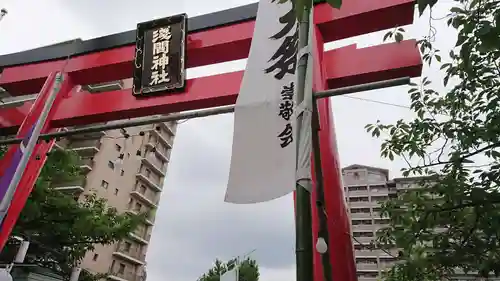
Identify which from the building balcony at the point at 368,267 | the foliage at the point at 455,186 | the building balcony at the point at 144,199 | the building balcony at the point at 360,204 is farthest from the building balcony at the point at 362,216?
the foliage at the point at 455,186

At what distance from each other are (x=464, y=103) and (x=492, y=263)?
6.74 ft

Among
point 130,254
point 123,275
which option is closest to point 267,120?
point 123,275

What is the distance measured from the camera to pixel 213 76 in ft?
18.9

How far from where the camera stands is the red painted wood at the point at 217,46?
4.94 meters

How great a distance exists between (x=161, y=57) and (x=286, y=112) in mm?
3341

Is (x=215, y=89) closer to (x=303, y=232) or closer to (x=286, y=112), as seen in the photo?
(x=286, y=112)

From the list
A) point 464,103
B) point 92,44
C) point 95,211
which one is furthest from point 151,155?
point 464,103

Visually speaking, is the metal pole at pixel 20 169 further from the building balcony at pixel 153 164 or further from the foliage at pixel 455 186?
the building balcony at pixel 153 164

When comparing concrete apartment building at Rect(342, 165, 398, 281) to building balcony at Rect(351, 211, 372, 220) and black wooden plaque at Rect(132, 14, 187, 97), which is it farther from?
black wooden plaque at Rect(132, 14, 187, 97)

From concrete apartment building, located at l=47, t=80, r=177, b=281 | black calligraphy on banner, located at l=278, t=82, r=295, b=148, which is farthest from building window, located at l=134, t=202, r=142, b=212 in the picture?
black calligraphy on banner, located at l=278, t=82, r=295, b=148

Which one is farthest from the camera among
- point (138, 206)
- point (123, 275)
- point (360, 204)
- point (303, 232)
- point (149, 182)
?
point (360, 204)

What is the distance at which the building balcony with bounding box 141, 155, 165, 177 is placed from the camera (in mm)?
33650

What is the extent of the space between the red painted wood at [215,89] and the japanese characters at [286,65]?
1.50 metres

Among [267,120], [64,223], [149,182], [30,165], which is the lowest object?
[267,120]
